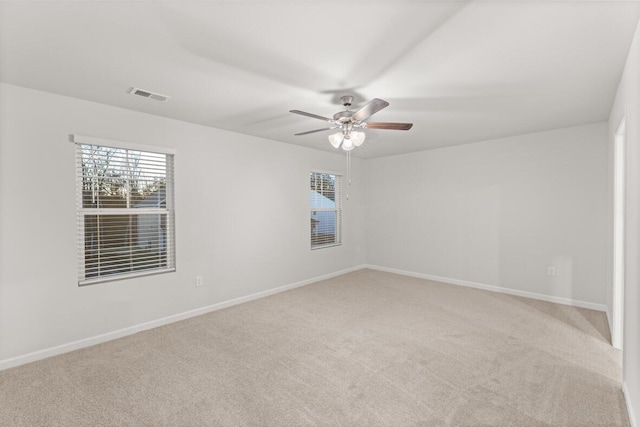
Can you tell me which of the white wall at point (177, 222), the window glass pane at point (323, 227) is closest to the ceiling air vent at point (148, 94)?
the white wall at point (177, 222)

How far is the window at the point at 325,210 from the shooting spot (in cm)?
555

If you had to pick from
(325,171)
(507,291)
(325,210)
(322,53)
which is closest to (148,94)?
(322,53)

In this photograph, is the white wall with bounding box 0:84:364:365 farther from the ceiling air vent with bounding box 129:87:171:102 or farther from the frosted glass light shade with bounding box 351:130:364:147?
the frosted glass light shade with bounding box 351:130:364:147

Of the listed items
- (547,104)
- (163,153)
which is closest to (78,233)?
(163,153)

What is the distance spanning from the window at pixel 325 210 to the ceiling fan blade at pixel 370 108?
2.83 metres

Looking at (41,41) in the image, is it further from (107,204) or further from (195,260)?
(195,260)

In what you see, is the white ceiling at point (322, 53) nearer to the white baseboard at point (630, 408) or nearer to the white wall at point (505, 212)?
the white wall at point (505, 212)

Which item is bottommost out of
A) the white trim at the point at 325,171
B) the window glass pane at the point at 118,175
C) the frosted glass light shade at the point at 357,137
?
the window glass pane at the point at 118,175

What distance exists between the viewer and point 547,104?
3.15m

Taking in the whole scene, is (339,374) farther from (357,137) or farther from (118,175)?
(118,175)

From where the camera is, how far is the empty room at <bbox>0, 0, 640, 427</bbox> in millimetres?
1886

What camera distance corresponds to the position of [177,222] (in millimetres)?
3668

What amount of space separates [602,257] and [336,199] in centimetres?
400

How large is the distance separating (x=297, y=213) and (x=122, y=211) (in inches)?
101
